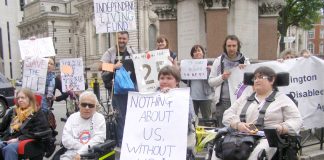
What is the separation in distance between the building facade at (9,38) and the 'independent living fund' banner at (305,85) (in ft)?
292

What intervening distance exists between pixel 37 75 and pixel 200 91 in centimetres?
318

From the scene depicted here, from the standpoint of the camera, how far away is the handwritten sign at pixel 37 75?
317 inches

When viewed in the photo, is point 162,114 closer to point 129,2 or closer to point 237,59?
point 237,59

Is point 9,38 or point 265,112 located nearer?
point 265,112

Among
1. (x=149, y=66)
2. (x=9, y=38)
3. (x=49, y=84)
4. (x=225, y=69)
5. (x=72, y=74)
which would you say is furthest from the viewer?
(x=9, y=38)

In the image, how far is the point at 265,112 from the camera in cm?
456

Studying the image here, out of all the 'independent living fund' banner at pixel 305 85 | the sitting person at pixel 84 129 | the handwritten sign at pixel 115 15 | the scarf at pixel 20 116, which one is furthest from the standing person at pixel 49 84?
the 'independent living fund' banner at pixel 305 85

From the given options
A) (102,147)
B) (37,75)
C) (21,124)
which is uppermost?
(37,75)

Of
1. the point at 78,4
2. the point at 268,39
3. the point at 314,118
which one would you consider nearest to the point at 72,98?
the point at 268,39

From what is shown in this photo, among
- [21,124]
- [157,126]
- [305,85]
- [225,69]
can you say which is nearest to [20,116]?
[21,124]

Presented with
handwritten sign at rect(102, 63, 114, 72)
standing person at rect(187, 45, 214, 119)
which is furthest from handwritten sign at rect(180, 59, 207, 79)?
handwritten sign at rect(102, 63, 114, 72)

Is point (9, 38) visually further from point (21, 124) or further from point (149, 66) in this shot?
point (21, 124)

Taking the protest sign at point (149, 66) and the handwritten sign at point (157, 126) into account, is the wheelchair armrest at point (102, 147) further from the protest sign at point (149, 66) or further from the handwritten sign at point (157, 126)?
the protest sign at point (149, 66)

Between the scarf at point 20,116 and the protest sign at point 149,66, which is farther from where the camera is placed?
the protest sign at point 149,66
